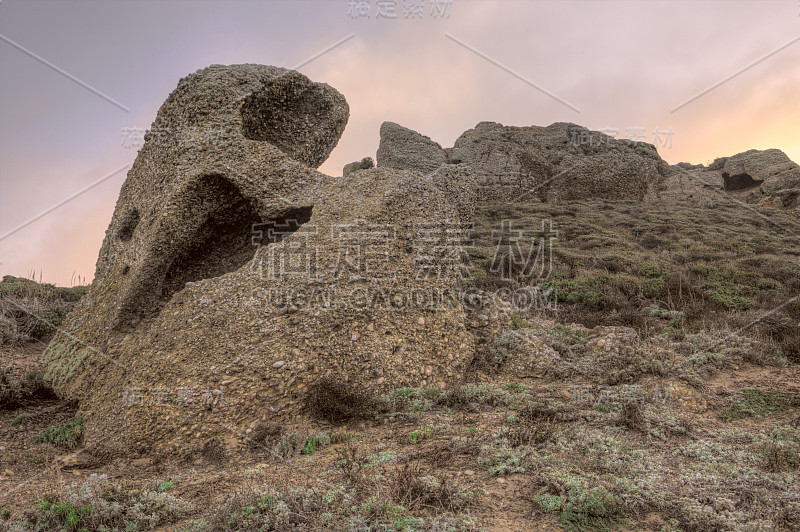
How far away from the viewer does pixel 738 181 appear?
127 feet

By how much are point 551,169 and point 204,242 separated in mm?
29504

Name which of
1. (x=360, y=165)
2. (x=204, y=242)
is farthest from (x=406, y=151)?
(x=204, y=242)

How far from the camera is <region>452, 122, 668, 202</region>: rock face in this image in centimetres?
3159

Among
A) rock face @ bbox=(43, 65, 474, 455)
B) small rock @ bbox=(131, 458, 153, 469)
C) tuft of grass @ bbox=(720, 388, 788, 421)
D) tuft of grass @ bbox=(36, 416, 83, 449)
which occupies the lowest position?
small rock @ bbox=(131, 458, 153, 469)

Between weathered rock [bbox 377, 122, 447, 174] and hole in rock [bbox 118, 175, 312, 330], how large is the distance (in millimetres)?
22111

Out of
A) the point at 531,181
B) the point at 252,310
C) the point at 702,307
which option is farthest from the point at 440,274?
the point at 531,181

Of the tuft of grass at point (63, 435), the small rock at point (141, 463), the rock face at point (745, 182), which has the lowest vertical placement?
the small rock at point (141, 463)

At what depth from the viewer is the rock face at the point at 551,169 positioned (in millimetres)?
31594

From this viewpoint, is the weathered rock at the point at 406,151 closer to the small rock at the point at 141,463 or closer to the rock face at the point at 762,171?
the rock face at the point at 762,171

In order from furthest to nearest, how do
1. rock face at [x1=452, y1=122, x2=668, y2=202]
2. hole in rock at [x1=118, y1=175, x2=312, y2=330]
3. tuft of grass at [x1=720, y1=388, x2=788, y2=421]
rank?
rock face at [x1=452, y1=122, x2=668, y2=202], hole in rock at [x1=118, y1=175, x2=312, y2=330], tuft of grass at [x1=720, y1=388, x2=788, y2=421]

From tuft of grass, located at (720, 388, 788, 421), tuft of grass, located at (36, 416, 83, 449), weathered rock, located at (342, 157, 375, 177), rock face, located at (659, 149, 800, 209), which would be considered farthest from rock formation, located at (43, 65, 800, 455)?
rock face, located at (659, 149, 800, 209)

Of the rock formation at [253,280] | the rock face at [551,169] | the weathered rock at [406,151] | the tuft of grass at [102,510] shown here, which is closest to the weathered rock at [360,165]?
the weathered rock at [406,151]

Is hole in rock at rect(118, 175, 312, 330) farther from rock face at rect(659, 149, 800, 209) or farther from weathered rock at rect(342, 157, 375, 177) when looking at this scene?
rock face at rect(659, 149, 800, 209)

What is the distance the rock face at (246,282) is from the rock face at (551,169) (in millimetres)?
24056
